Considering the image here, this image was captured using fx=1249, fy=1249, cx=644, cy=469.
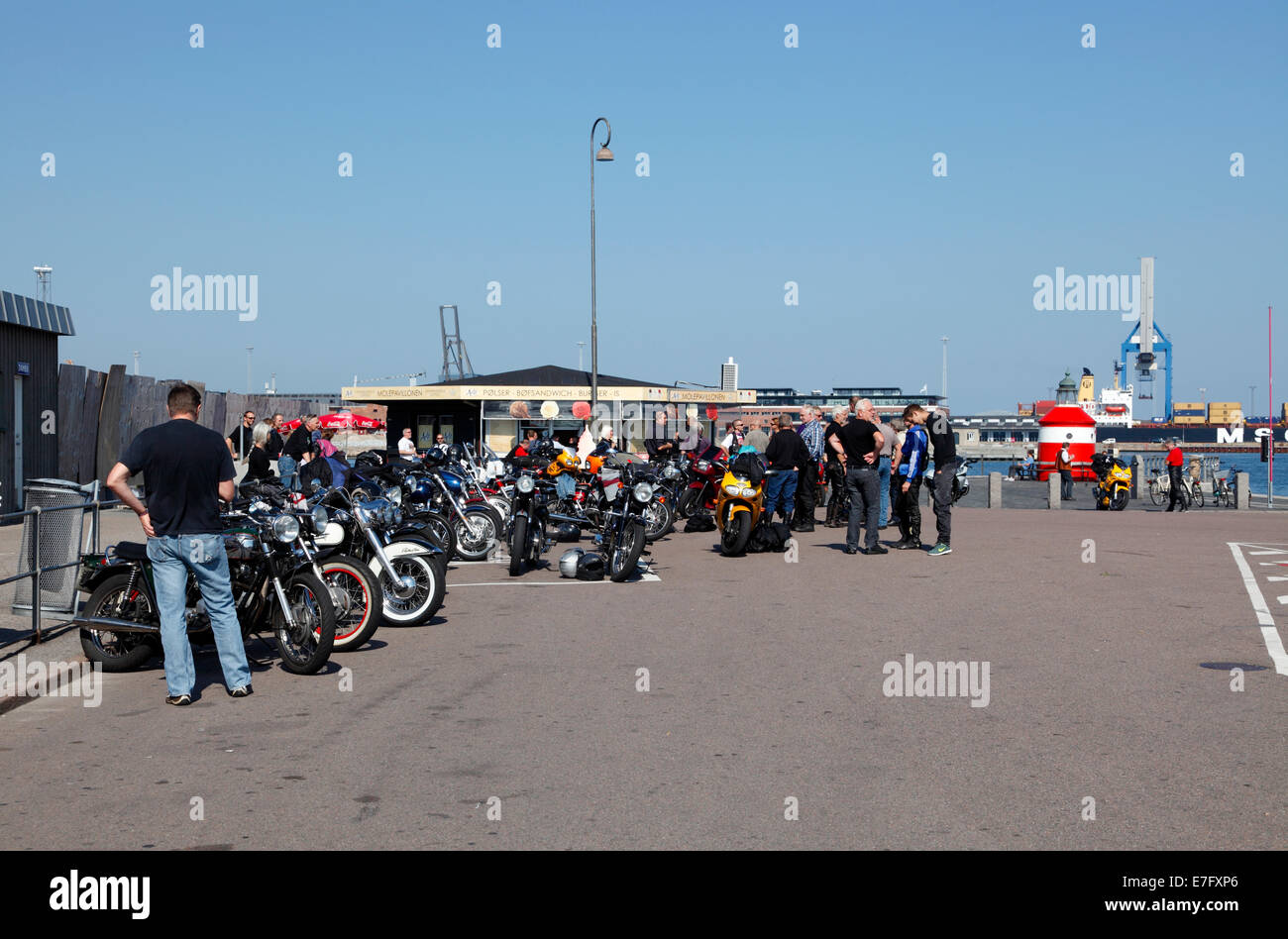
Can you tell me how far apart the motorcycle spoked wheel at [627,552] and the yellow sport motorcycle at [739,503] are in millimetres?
2711

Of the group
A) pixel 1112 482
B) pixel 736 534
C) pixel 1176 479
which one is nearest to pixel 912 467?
pixel 736 534

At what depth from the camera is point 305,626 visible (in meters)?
8.36

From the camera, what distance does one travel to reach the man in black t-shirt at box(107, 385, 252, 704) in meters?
7.51

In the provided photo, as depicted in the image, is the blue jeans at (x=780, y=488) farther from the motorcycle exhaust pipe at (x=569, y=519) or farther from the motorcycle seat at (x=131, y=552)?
the motorcycle seat at (x=131, y=552)

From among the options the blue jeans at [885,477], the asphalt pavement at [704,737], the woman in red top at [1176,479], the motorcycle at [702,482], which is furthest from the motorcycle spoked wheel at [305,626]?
the woman in red top at [1176,479]

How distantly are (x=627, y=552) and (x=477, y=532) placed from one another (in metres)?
3.09

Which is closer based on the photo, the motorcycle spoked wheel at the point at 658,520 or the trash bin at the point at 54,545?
the trash bin at the point at 54,545

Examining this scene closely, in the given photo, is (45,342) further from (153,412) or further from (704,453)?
(704,453)

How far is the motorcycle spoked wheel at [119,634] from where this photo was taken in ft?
27.1

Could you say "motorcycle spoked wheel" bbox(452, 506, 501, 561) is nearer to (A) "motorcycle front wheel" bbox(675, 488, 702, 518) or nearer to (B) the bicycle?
(A) "motorcycle front wheel" bbox(675, 488, 702, 518)

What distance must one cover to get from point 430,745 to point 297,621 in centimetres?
243

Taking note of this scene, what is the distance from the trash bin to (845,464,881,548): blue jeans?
31.4 feet

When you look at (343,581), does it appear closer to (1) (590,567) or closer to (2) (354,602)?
(2) (354,602)

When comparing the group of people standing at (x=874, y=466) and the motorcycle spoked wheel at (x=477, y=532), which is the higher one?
the group of people standing at (x=874, y=466)
